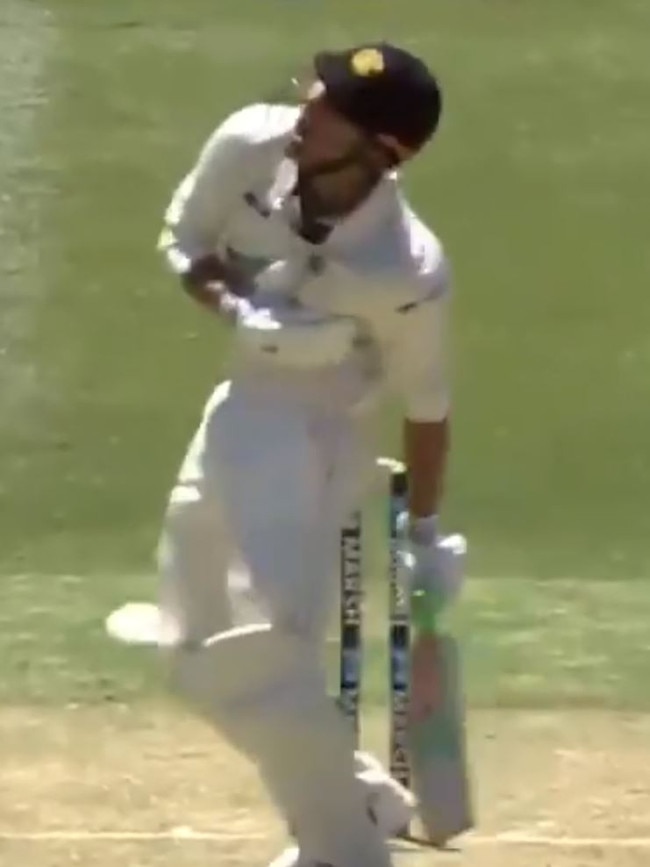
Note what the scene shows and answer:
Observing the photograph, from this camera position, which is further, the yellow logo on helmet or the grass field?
the grass field

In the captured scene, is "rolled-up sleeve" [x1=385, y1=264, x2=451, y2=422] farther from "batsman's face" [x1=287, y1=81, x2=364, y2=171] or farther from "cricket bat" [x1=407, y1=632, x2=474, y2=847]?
Answer: "cricket bat" [x1=407, y1=632, x2=474, y2=847]

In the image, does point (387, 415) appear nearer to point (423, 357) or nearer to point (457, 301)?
point (457, 301)

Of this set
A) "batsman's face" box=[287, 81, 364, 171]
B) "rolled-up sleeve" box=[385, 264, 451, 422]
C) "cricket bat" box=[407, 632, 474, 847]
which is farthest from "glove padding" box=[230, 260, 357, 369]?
"cricket bat" box=[407, 632, 474, 847]

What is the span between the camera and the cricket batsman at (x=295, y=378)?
15.4 feet

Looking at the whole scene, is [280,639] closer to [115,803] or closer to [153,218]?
[115,803]

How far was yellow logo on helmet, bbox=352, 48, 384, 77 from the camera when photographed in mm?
4598

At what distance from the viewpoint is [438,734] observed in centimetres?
501

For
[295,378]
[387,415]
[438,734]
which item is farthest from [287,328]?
[387,415]

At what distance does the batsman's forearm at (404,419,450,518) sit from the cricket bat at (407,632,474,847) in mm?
264

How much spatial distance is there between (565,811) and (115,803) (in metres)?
1.03

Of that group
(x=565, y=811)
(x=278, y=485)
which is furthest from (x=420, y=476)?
(x=565, y=811)

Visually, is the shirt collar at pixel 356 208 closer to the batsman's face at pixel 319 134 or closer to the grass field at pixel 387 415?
the batsman's face at pixel 319 134

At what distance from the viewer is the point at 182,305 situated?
366 inches

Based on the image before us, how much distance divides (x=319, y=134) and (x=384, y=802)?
1.31m
